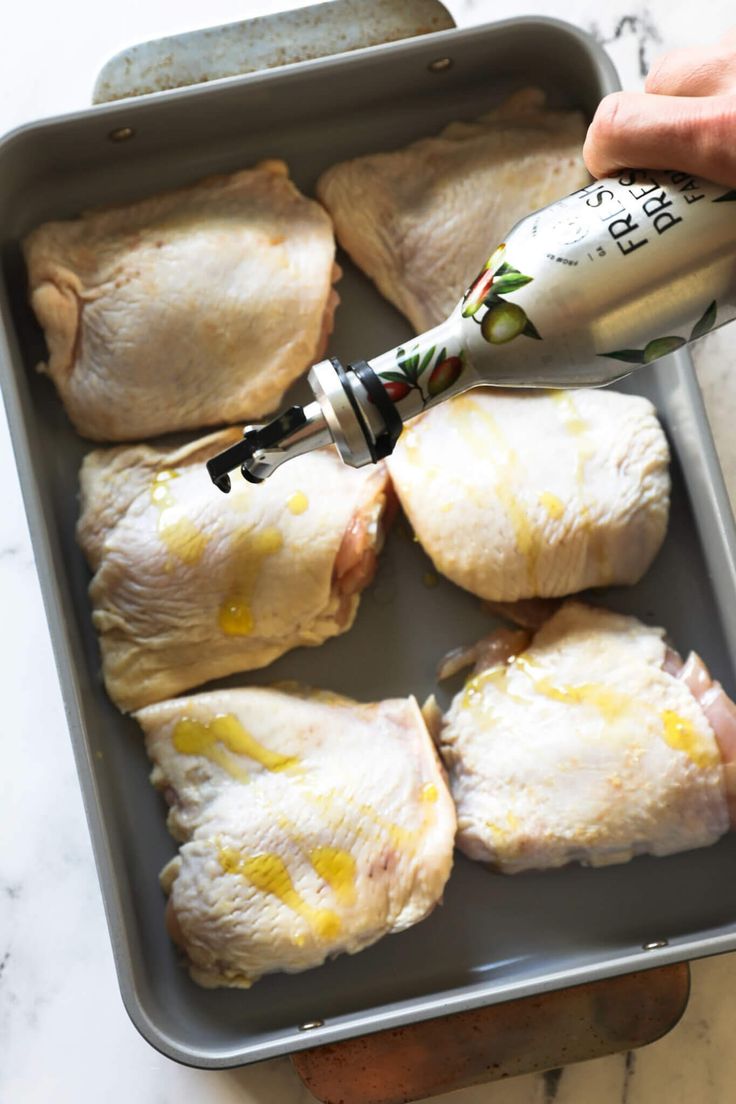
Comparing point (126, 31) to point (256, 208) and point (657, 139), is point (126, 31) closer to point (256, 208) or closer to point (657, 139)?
point (256, 208)

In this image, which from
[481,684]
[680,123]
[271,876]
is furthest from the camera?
[481,684]

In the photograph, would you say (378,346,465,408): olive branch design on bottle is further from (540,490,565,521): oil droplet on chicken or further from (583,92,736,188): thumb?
(540,490,565,521): oil droplet on chicken

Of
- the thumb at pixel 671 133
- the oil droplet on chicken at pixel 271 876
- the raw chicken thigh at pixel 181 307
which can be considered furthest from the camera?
the raw chicken thigh at pixel 181 307

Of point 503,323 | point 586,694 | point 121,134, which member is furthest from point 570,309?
point 121,134

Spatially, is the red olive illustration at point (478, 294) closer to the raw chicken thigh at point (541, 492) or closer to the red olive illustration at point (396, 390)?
the red olive illustration at point (396, 390)

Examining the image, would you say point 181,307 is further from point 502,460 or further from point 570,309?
point 570,309

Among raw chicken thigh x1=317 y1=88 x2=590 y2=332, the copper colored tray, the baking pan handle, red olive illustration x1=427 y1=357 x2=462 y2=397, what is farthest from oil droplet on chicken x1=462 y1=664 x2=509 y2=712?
the baking pan handle

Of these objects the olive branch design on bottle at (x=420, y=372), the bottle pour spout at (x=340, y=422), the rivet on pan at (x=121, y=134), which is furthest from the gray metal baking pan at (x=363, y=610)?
the olive branch design on bottle at (x=420, y=372)
